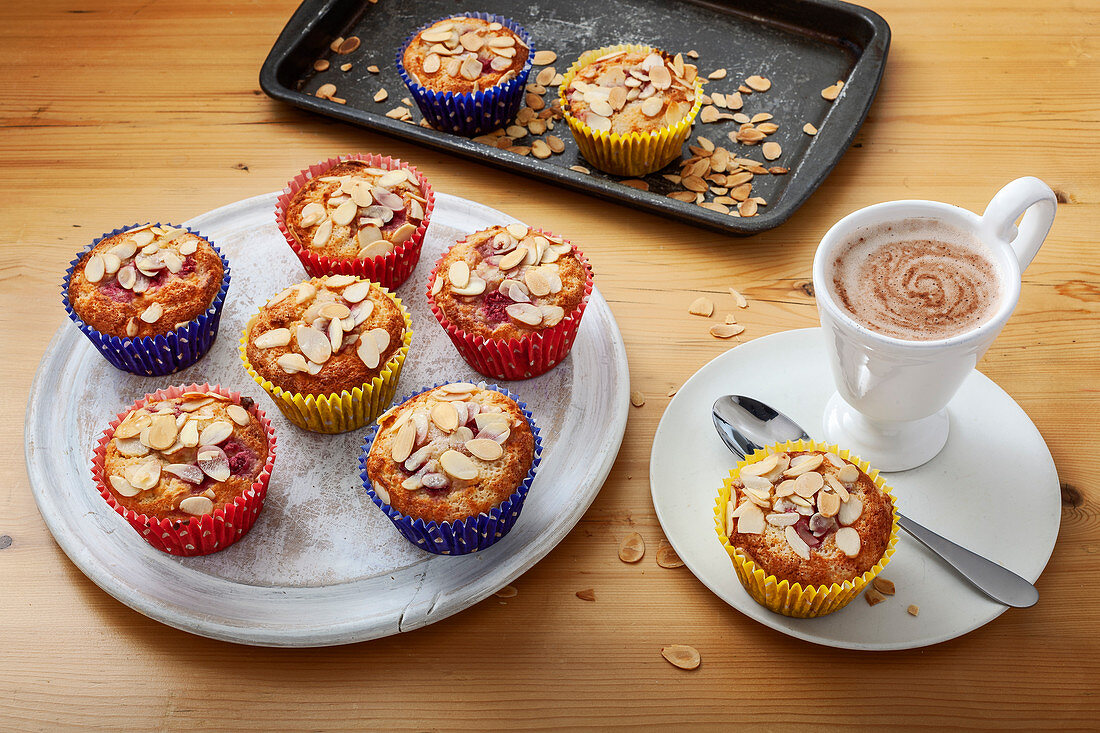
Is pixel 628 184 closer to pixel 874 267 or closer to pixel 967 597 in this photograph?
pixel 874 267

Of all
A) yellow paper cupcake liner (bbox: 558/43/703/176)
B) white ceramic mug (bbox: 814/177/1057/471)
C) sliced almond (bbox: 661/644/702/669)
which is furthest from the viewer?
yellow paper cupcake liner (bbox: 558/43/703/176)

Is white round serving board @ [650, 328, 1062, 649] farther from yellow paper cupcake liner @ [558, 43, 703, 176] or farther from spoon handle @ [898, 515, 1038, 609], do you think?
yellow paper cupcake liner @ [558, 43, 703, 176]

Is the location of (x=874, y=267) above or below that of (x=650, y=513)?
above

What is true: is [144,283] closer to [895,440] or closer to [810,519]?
[810,519]

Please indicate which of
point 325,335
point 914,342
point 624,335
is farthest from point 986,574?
point 325,335

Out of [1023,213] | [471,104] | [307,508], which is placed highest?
[1023,213]

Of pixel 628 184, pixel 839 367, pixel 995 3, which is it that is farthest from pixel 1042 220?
pixel 995 3

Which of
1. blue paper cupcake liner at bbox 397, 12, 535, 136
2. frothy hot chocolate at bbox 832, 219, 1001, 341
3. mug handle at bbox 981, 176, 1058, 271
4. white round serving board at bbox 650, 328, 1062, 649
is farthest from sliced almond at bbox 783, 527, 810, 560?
blue paper cupcake liner at bbox 397, 12, 535, 136
